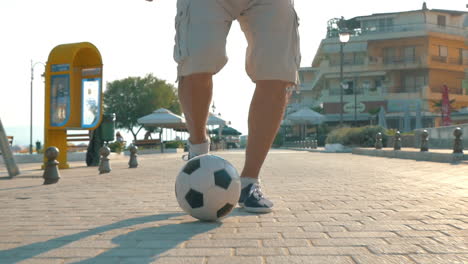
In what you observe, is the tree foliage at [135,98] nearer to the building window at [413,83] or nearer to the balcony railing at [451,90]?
the building window at [413,83]

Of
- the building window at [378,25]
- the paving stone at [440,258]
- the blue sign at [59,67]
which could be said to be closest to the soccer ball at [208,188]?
the paving stone at [440,258]

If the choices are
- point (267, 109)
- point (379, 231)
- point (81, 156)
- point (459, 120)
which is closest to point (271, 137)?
point (267, 109)

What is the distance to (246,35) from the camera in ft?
12.4

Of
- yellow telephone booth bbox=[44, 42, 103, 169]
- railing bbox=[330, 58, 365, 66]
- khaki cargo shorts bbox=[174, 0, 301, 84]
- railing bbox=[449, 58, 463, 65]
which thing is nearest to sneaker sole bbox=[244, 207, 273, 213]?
khaki cargo shorts bbox=[174, 0, 301, 84]

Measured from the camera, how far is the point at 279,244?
2463 mm

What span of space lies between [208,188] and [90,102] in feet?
32.1

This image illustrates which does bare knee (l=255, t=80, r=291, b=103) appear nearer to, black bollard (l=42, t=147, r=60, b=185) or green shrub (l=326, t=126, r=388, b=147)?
black bollard (l=42, t=147, r=60, b=185)

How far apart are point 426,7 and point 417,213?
51.4 m

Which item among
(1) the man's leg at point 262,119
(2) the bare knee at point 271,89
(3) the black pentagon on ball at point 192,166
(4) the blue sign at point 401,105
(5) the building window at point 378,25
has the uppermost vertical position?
(5) the building window at point 378,25

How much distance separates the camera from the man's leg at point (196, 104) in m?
3.61

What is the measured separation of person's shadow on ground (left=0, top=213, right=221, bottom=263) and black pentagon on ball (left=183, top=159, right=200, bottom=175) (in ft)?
1.18

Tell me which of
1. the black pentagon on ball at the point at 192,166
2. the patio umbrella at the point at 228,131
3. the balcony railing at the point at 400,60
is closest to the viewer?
the black pentagon on ball at the point at 192,166

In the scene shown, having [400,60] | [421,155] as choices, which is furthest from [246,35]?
[400,60]

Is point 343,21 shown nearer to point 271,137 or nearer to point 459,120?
point 459,120
